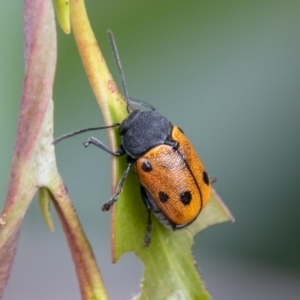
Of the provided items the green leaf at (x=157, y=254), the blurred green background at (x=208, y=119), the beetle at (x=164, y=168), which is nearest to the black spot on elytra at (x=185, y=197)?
the beetle at (x=164, y=168)

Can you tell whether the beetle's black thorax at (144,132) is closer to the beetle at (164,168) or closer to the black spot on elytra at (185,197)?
the beetle at (164,168)

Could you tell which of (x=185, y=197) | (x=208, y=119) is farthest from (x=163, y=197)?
(x=208, y=119)

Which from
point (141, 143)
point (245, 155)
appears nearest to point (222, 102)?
point (245, 155)

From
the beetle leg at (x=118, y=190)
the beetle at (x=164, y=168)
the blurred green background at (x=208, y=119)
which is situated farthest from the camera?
the blurred green background at (x=208, y=119)

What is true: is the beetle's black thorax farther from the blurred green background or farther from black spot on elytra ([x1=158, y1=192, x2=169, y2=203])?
the blurred green background

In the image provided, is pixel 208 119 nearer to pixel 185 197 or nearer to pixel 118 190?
pixel 185 197

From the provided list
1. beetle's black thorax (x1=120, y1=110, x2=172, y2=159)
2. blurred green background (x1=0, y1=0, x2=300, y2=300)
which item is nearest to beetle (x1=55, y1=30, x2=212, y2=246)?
beetle's black thorax (x1=120, y1=110, x2=172, y2=159)

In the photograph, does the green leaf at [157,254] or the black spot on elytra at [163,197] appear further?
the black spot on elytra at [163,197]

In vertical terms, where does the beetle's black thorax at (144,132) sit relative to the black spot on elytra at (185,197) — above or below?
above
